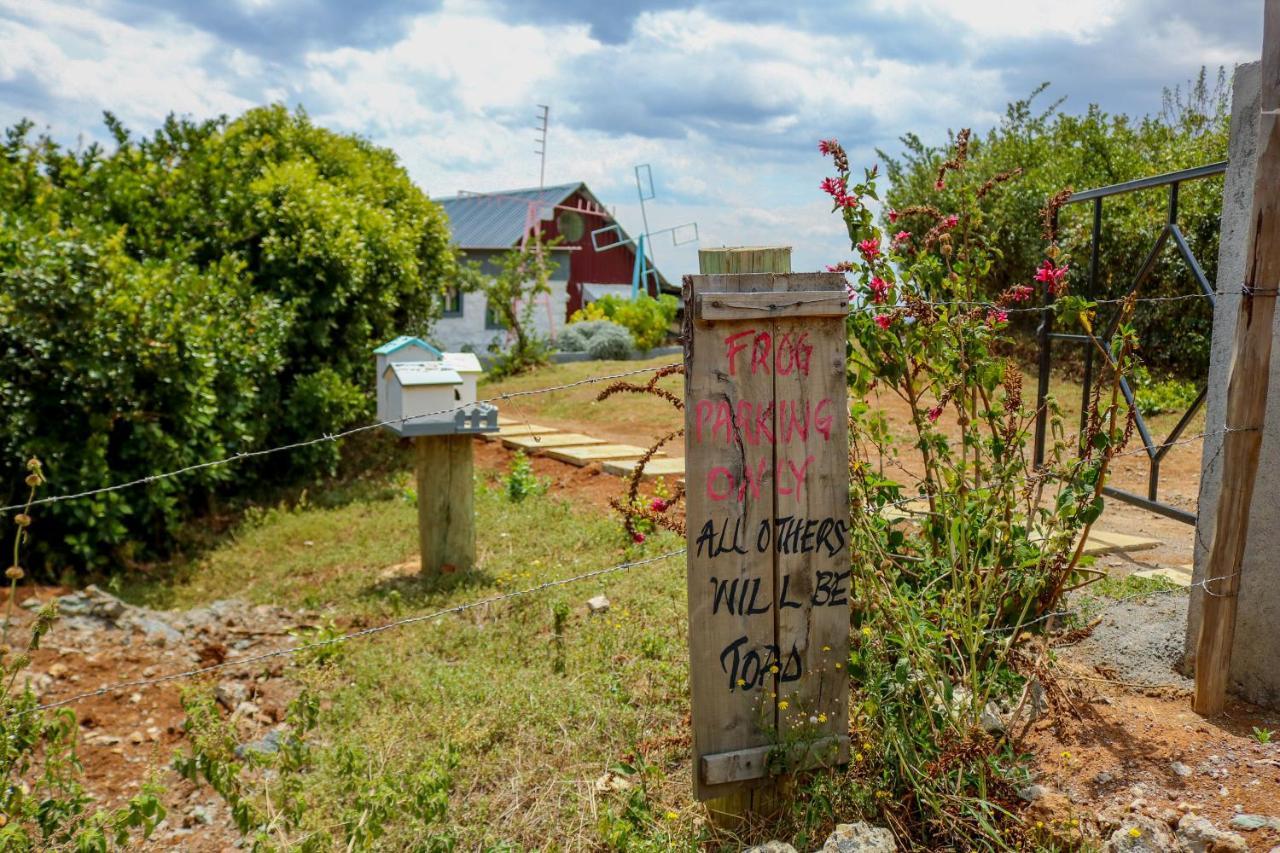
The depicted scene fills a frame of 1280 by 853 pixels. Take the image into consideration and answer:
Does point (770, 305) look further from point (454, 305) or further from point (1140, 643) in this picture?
point (454, 305)

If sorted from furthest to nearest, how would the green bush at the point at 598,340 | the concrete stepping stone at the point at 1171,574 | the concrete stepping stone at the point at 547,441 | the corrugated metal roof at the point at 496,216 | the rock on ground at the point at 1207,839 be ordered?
1. the corrugated metal roof at the point at 496,216
2. the green bush at the point at 598,340
3. the concrete stepping stone at the point at 547,441
4. the concrete stepping stone at the point at 1171,574
5. the rock on ground at the point at 1207,839

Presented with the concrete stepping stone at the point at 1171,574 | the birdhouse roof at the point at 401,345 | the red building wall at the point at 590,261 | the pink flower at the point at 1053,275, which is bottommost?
the concrete stepping stone at the point at 1171,574

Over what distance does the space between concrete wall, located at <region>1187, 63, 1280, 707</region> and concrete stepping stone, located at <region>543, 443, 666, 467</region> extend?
5397 millimetres

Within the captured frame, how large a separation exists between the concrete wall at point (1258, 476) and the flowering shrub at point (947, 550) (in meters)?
0.33

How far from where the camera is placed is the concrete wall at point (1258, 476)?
298 centimetres

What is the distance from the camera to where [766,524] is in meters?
2.71

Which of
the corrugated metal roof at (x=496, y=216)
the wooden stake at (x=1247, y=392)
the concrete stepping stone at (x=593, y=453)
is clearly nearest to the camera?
the wooden stake at (x=1247, y=392)

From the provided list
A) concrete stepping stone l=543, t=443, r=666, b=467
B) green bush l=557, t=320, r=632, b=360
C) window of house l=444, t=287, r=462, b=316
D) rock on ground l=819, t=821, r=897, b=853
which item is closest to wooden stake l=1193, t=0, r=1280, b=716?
rock on ground l=819, t=821, r=897, b=853

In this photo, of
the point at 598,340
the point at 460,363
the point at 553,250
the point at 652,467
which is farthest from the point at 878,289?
the point at 553,250

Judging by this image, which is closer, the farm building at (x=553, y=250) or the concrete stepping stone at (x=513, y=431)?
the concrete stepping stone at (x=513, y=431)

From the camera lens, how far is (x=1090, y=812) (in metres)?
2.58

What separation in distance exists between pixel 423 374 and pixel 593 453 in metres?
2.93

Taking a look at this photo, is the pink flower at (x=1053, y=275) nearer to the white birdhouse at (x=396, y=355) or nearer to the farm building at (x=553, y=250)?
the white birdhouse at (x=396, y=355)

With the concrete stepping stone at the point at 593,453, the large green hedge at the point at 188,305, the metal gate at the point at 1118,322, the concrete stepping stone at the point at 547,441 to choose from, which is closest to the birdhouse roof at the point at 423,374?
the large green hedge at the point at 188,305
